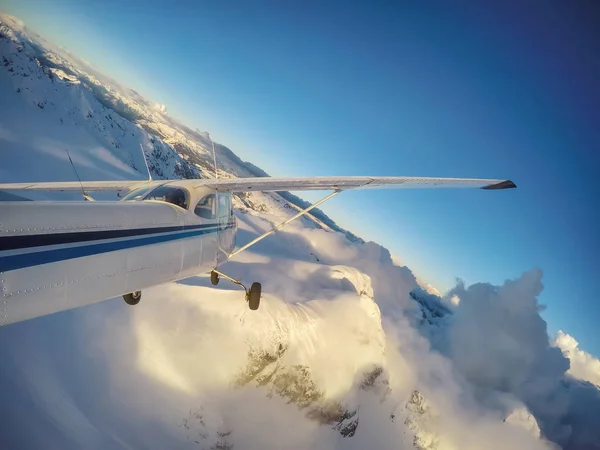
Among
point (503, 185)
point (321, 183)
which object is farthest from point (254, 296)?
point (503, 185)

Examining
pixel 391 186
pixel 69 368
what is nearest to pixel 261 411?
pixel 69 368

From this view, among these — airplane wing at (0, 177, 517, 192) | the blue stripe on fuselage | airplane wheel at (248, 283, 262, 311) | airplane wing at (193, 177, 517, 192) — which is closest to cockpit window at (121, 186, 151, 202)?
airplane wing at (0, 177, 517, 192)

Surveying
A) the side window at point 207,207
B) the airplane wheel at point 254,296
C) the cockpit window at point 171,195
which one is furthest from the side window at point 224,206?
the airplane wheel at point 254,296

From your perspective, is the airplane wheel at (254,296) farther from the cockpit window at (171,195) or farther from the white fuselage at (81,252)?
the cockpit window at (171,195)

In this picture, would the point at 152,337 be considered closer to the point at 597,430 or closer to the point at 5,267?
the point at 5,267

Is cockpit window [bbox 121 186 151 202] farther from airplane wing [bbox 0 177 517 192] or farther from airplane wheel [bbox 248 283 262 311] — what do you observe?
airplane wheel [bbox 248 283 262 311]

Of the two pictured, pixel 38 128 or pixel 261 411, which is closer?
pixel 261 411

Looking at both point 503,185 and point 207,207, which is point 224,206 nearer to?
point 207,207
